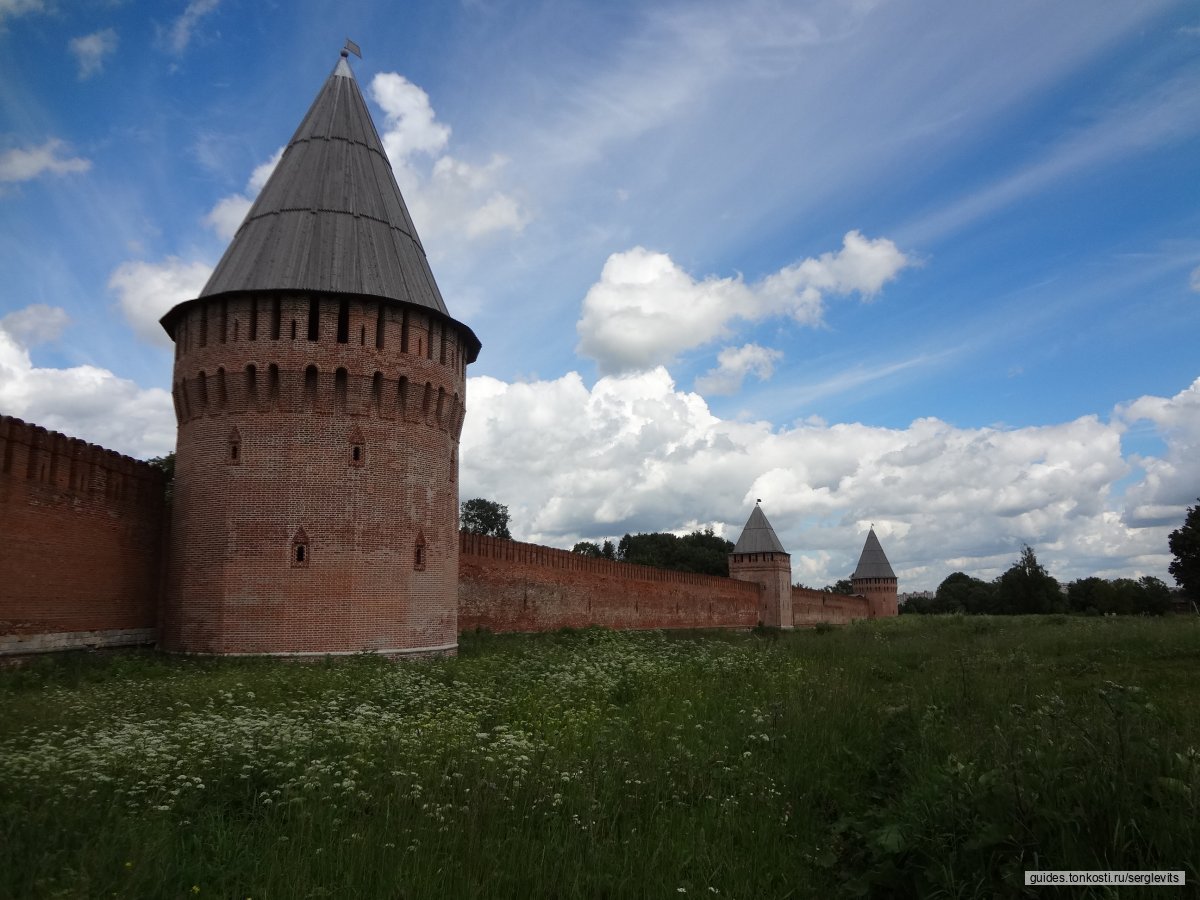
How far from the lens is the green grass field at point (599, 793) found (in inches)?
137

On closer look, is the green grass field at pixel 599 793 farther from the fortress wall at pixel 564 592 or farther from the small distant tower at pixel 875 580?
the small distant tower at pixel 875 580

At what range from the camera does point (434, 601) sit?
13.9m

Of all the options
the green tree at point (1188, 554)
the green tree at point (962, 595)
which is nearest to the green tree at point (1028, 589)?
the green tree at point (1188, 554)

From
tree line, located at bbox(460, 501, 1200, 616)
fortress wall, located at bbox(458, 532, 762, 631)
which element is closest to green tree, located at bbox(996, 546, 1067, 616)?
tree line, located at bbox(460, 501, 1200, 616)

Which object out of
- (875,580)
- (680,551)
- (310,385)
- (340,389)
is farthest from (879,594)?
(310,385)

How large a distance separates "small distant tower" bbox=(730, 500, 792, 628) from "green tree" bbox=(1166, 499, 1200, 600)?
21.4 meters

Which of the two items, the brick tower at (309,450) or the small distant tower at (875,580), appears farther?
the small distant tower at (875,580)

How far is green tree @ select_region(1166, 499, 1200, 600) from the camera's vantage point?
42062mm

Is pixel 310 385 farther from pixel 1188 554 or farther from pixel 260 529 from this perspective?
pixel 1188 554

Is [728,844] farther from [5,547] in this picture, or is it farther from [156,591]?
[156,591]

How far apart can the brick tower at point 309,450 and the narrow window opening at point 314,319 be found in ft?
0.06

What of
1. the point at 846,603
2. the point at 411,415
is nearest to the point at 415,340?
the point at 411,415

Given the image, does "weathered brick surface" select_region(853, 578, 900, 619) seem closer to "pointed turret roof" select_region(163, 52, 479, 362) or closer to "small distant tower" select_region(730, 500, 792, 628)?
"small distant tower" select_region(730, 500, 792, 628)

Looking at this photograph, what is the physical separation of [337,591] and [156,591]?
11.0 ft
